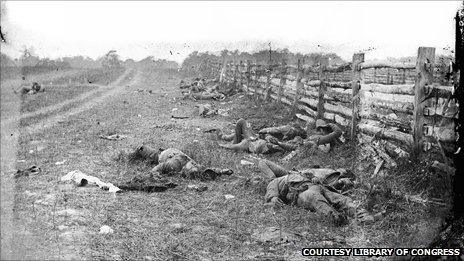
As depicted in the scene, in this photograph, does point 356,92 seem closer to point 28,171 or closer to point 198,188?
point 198,188

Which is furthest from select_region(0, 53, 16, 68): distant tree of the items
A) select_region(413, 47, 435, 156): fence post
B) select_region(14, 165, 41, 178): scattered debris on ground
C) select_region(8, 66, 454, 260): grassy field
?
select_region(413, 47, 435, 156): fence post

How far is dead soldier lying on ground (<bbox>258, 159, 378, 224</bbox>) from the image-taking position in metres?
4.52

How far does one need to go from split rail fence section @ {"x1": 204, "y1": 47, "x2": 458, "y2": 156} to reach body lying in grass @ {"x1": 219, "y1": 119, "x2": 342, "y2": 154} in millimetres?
438

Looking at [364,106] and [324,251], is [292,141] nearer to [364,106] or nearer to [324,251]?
[364,106]

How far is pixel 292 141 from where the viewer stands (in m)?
8.00

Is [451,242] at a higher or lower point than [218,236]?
higher

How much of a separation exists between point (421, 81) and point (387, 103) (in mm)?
1111

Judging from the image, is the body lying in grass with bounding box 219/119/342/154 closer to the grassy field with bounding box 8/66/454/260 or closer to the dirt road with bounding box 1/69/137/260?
the grassy field with bounding box 8/66/454/260

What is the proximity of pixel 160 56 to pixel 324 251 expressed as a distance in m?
59.2

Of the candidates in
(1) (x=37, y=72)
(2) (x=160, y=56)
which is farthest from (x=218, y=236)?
(2) (x=160, y=56)

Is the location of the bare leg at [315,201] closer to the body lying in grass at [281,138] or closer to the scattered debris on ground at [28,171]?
the body lying in grass at [281,138]

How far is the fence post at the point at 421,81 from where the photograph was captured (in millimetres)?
5316

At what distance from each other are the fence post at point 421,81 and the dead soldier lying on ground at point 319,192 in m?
1.06

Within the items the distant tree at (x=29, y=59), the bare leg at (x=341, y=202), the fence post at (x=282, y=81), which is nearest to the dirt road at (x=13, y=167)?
the bare leg at (x=341, y=202)
